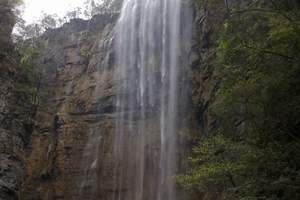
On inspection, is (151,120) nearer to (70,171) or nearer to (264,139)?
(70,171)

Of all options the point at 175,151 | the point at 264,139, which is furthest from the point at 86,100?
the point at 264,139

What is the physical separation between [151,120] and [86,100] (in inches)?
140

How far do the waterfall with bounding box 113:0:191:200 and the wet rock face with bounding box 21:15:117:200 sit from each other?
26.5 inches

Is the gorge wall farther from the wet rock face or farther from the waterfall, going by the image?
the waterfall

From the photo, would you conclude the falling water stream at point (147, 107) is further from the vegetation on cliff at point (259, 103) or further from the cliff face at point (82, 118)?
the vegetation on cliff at point (259, 103)

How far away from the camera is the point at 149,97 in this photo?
18938 mm

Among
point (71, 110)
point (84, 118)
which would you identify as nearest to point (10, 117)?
point (84, 118)

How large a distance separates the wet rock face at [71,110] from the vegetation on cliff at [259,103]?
779cm

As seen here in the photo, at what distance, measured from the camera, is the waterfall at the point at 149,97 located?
56.2 ft

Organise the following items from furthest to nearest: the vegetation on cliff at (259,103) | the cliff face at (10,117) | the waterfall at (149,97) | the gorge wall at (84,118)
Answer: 1. the gorge wall at (84,118)
2. the waterfall at (149,97)
3. the cliff face at (10,117)
4. the vegetation on cliff at (259,103)

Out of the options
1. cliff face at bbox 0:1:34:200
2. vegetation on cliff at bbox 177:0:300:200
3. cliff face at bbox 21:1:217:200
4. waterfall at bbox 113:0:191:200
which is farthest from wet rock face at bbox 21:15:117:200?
vegetation on cliff at bbox 177:0:300:200

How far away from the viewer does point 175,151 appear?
1730cm

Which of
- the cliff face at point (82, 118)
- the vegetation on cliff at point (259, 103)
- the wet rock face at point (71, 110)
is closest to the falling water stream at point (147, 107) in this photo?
the cliff face at point (82, 118)

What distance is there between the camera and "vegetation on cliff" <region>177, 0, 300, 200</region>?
8664 millimetres
